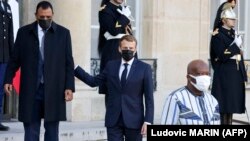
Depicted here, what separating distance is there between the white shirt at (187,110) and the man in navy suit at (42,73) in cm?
251

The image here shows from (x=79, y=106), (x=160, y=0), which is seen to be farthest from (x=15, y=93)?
(x=160, y=0)

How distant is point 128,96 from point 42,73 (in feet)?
3.63

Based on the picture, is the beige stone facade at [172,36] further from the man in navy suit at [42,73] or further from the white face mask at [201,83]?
the white face mask at [201,83]

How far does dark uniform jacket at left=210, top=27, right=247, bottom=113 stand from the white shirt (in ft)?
18.9

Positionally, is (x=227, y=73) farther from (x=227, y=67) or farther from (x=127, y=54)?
(x=127, y=54)

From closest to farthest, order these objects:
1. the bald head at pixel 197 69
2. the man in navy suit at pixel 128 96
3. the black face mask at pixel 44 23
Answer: the bald head at pixel 197 69
the man in navy suit at pixel 128 96
the black face mask at pixel 44 23

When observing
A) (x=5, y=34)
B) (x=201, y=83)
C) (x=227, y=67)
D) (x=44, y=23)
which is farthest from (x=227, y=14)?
(x=201, y=83)

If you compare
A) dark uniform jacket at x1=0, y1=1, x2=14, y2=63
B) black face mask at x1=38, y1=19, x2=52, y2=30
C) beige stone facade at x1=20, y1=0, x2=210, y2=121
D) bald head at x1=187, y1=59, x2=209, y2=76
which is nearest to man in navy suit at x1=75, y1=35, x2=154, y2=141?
black face mask at x1=38, y1=19, x2=52, y2=30

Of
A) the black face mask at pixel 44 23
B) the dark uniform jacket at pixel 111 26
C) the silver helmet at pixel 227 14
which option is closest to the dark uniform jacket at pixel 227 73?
the silver helmet at pixel 227 14

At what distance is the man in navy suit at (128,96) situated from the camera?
832 centimetres

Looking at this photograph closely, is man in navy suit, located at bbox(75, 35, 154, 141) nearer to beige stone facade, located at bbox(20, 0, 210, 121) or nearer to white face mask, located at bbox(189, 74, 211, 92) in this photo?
white face mask, located at bbox(189, 74, 211, 92)

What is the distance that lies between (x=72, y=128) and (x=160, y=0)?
3.57 metres

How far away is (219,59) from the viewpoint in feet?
40.9

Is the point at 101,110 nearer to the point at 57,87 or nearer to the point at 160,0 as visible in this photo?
the point at 160,0
